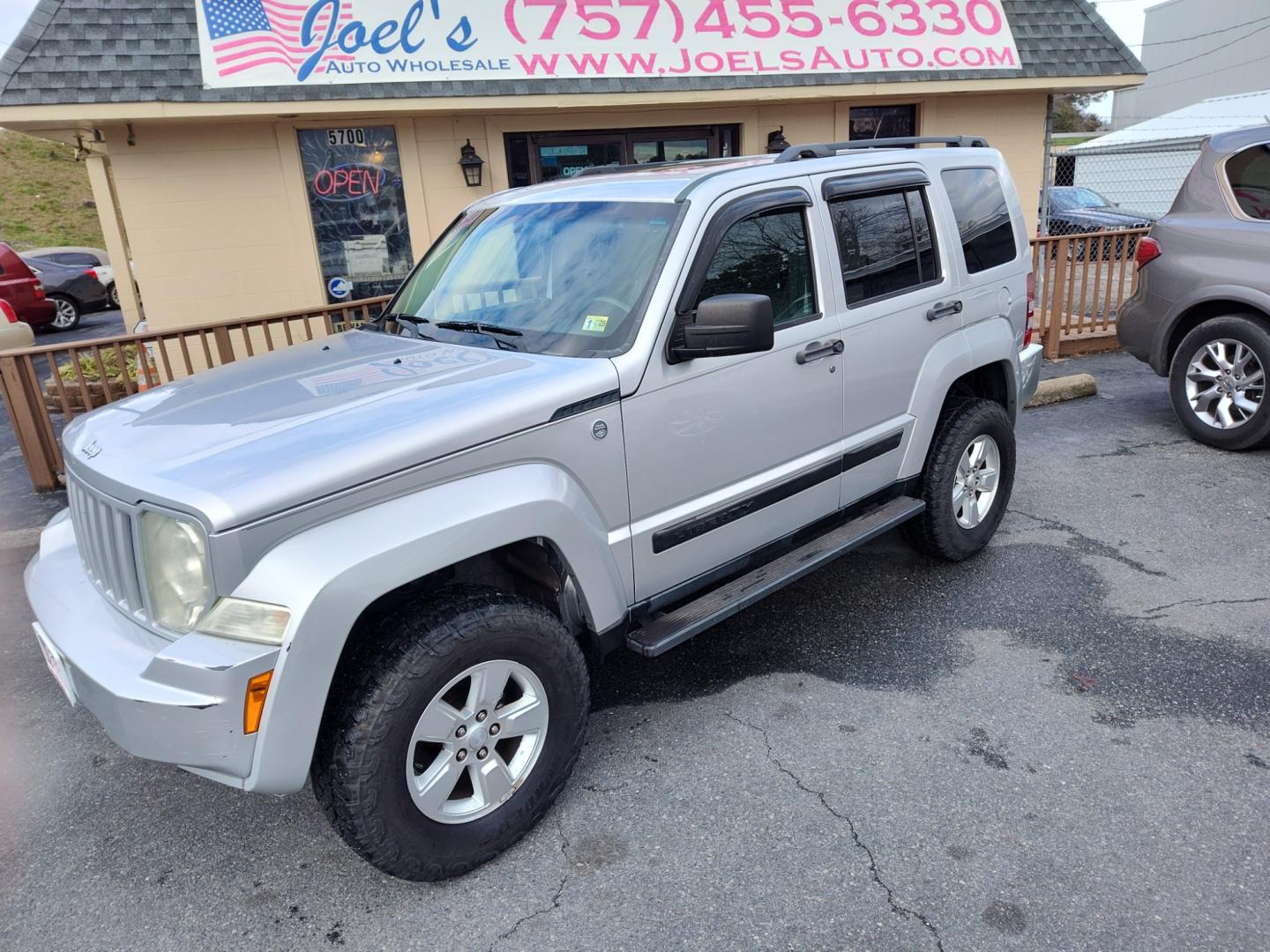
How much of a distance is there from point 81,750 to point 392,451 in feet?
7.06

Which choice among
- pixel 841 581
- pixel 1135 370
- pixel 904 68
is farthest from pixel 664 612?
pixel 904 68

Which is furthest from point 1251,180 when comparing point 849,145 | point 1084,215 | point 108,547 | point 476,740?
point 1084,215

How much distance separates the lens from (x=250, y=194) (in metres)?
A: 8.64

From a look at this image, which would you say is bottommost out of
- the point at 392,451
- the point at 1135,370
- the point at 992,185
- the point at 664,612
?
the point at 1135,370

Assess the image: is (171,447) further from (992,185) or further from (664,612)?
(992,185)

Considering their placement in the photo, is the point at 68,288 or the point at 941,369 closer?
the point at 941,369

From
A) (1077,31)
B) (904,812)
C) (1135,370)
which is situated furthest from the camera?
(1077,31)

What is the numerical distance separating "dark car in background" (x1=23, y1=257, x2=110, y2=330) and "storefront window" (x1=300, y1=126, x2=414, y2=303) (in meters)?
10.7

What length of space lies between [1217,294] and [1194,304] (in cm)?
18

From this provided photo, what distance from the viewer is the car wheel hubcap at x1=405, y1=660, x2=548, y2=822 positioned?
2539 mm

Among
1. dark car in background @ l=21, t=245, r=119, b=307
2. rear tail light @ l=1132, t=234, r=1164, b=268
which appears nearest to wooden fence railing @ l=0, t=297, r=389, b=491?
rear tail light @ l=1132, t=234, r=1164, b=268

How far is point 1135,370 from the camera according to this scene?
8.45 meters

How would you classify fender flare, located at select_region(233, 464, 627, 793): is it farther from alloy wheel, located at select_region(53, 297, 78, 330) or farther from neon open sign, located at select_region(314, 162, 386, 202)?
alloy wheel, located at select_region(53, 297, 78, 330)

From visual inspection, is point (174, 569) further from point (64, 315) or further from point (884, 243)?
point (64, 315)
